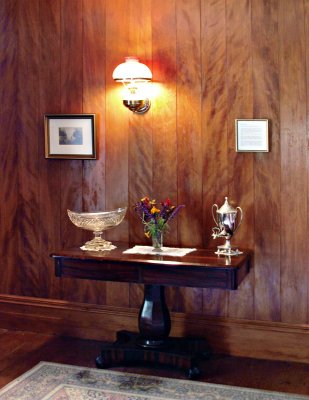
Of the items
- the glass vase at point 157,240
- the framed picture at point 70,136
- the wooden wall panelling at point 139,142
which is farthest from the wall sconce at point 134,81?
the glass vase at point 157,240

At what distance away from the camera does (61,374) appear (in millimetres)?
3648

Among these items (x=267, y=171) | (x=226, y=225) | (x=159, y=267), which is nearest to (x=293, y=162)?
(x=267, y=171)

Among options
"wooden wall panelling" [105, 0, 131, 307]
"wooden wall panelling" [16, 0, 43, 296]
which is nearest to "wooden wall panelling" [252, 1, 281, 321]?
"wooden wall panelling" [105, 0, 131, 307]

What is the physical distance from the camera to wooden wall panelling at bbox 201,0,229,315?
12.7 feet

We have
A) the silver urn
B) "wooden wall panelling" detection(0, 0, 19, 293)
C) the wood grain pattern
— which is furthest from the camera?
"wooden wall panelling" detection(0, 0, 19, 293)

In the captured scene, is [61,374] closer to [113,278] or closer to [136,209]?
[113,278]

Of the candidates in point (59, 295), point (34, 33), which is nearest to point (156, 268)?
point (59, 295)

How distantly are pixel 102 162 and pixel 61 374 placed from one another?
145 centimetres

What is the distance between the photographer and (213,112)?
3.93 metres

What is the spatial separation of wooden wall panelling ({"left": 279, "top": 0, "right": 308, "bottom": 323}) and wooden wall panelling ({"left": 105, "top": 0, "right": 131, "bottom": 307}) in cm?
106

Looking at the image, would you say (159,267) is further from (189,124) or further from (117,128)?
(117,128)

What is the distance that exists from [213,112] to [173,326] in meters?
1.45

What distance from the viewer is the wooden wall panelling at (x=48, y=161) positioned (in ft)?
14.1

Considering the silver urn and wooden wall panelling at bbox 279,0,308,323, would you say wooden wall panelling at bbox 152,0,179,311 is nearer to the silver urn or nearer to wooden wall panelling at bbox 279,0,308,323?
the silver urn
